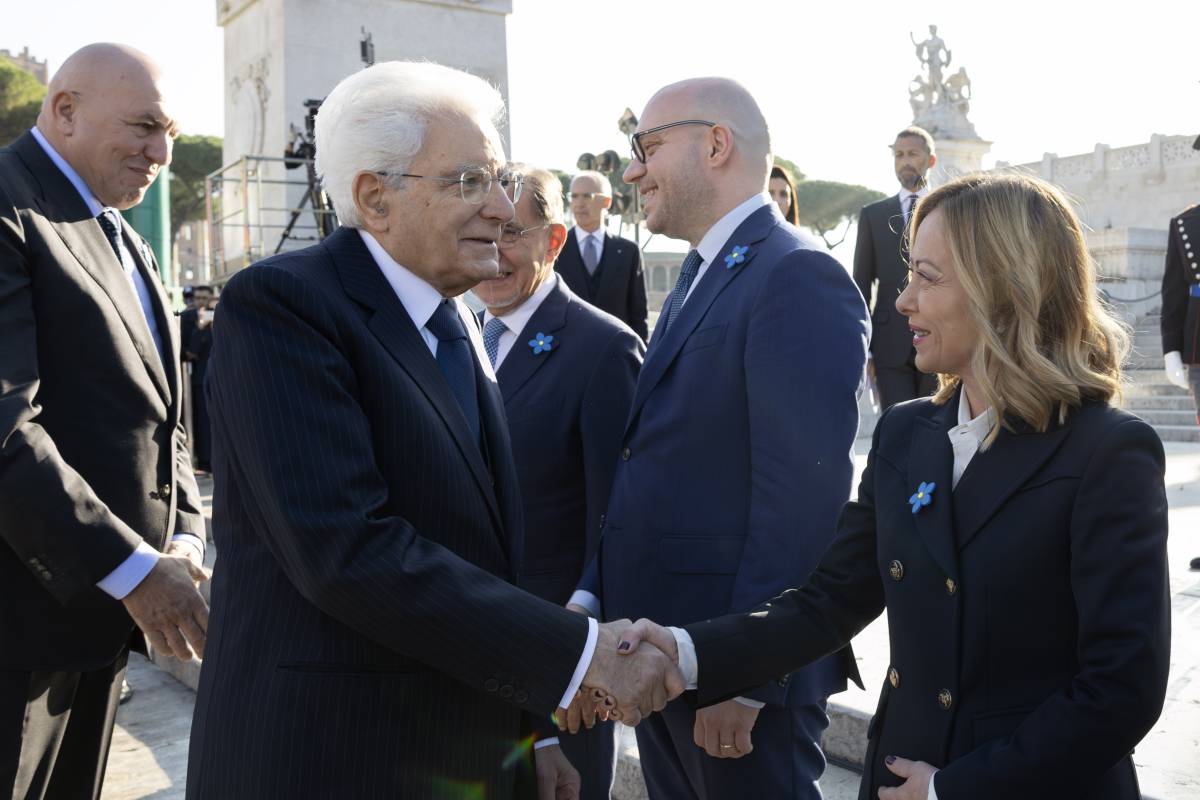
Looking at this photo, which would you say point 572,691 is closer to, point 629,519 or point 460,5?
point 629,519

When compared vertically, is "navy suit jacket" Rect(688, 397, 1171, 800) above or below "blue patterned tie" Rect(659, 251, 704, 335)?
below

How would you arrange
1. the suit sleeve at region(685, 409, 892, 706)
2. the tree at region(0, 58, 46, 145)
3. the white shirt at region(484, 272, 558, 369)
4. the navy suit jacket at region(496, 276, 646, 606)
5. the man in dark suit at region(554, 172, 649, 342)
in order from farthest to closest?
the tree at region(0, 58, 46, 145)
the man in dark suit at region(554, 172, 649, 342)
the white shirt at region(484, 272, 558, 369)
the navy suit jacket at region(496, 276, 646, 606)
the suit sleeve at region(685, 409, 892, 706)

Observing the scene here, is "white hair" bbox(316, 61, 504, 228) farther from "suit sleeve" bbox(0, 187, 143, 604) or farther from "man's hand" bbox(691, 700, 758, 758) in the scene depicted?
"man's hand" bbox(691, 700, 758, 758)

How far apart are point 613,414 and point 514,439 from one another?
278 millimetres

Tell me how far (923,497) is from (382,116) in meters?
1.15

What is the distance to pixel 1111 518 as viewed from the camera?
1.72 m

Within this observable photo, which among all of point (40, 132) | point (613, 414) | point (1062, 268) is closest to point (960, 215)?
point (1062, 268)

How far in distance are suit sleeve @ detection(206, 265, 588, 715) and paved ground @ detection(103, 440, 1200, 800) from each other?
1.78 m

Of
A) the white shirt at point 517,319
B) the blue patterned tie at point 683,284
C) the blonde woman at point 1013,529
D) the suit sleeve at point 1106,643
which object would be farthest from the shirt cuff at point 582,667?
the white shirt at point 517,319

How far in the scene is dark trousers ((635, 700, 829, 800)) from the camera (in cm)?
255

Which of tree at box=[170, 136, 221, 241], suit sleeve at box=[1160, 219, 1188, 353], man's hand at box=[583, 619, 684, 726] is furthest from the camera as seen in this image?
tree at box=[170, 136, 221, 241]

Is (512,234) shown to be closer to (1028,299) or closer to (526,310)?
(526,310)

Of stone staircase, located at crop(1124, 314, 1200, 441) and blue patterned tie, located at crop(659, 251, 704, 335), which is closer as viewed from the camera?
blue patterned tie, located at crop(659, 251, 704, 335)

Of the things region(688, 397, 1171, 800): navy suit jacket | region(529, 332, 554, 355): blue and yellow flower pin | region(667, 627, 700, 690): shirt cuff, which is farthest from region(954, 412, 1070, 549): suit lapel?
region(529, 332, 554, 355): blue and yellow flower pin
